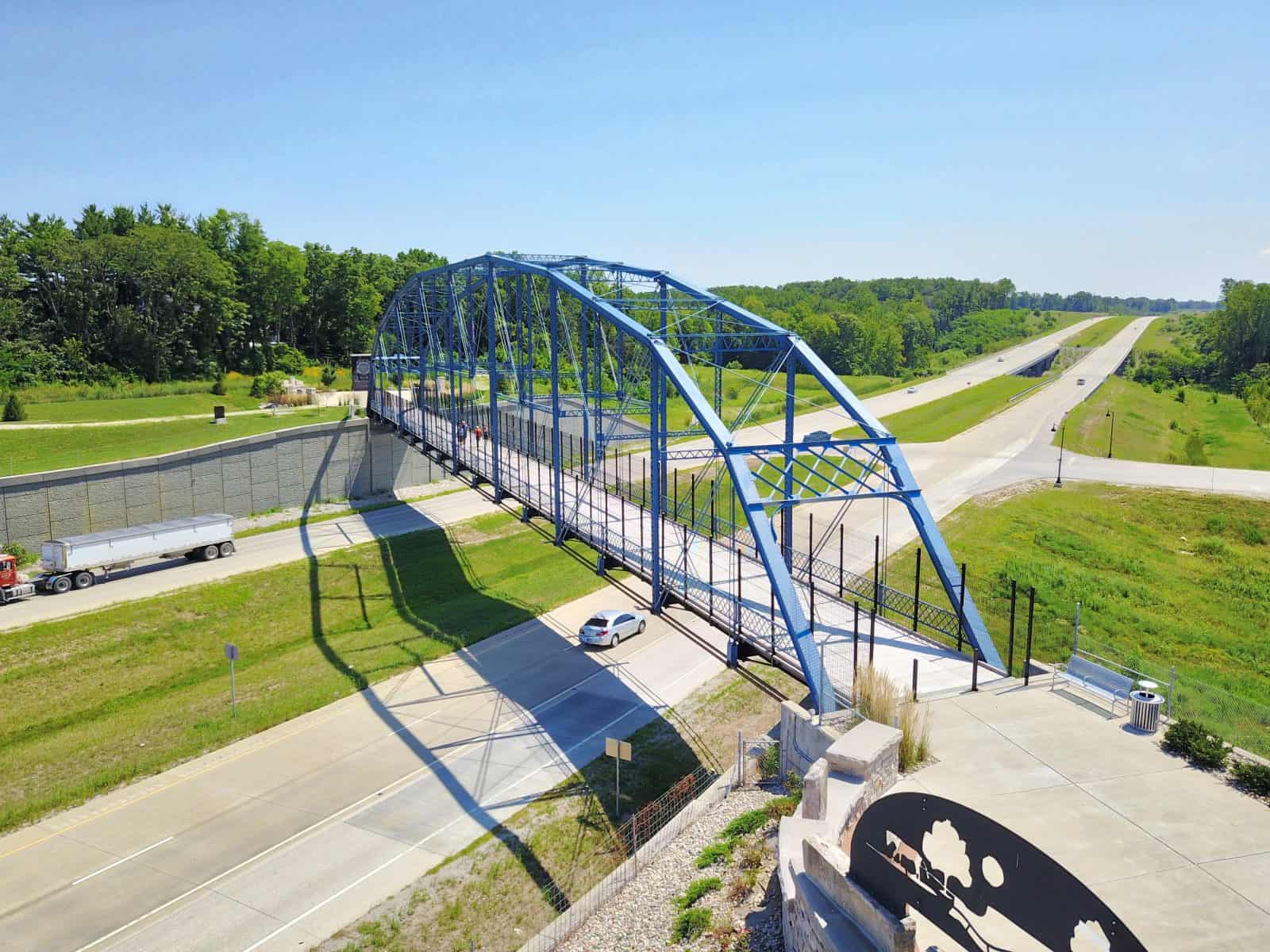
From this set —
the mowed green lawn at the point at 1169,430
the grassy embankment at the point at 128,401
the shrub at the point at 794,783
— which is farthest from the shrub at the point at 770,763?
the mowed green lawn at the point at 1169,430

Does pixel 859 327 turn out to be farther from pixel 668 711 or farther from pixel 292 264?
pixel 668 711

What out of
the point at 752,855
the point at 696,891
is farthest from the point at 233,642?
the point at 752,855

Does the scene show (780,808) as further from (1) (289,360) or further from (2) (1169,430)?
(2) (1169,430)

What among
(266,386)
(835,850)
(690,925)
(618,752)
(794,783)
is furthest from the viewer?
(266,386)

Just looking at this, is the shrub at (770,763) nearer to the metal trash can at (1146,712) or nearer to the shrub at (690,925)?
the shrub at (690,925)

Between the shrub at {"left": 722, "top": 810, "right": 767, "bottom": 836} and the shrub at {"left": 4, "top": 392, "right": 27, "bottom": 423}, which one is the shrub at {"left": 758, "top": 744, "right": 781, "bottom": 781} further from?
the shrub at {"left": 4, "top": 392, "right": 27, "bottom": 423}

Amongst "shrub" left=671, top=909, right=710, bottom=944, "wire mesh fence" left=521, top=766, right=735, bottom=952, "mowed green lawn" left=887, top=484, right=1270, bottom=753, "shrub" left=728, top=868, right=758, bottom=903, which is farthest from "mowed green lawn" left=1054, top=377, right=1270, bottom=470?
"shrub" left=671, top=909, right=710, bottom=944
